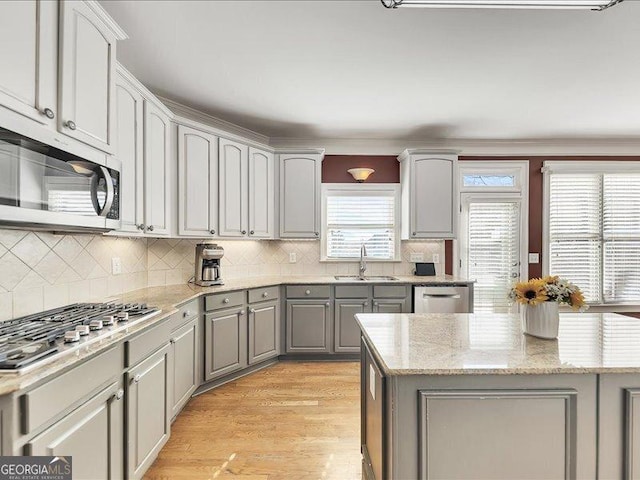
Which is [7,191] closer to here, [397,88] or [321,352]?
[397,88]

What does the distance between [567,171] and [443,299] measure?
8.28 ft

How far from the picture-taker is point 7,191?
4.25 feet

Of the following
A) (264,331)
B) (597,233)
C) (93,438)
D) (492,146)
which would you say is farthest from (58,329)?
(597,233)

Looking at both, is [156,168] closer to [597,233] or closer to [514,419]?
[514,419]

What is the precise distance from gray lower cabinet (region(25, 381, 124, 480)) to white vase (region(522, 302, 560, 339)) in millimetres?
1986

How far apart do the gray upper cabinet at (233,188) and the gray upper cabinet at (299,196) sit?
0.52 m

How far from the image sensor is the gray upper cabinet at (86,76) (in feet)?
5.30

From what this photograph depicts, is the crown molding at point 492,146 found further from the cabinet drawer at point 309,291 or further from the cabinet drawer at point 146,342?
the cabinet drawer at point 146,342

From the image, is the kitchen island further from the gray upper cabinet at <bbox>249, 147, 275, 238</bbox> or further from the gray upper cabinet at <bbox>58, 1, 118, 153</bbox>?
the gray upper cabinet at <bbox>249, 147, 275, 238</bbox>

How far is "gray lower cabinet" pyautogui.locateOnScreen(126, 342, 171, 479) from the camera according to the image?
1806 mm

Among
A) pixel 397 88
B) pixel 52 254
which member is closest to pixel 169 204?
pixel 52 254

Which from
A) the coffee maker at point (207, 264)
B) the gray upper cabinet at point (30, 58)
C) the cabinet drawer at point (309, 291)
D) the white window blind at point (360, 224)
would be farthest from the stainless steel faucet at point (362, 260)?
the gray upper cabinet at point (30, 58)

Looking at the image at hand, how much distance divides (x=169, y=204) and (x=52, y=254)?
3.41 ft

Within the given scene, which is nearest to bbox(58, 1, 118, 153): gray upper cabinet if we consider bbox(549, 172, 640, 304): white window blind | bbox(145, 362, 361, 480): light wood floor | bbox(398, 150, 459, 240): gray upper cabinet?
bbox(145, 362, 361, 480): light wood floor
